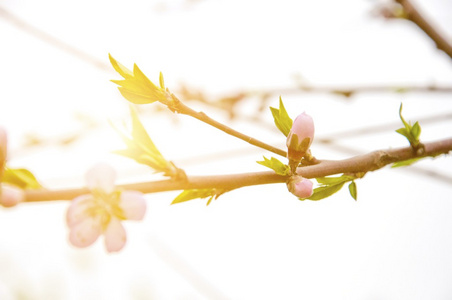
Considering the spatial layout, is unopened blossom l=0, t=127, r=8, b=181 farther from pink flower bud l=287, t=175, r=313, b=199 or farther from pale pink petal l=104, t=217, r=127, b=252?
pink flower bud l=287, t=175, r=313, b=199

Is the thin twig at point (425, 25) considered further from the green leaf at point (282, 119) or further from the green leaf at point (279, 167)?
the green leaf at point (279, 167)

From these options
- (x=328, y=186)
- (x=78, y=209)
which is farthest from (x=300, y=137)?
(x=78, y=209)

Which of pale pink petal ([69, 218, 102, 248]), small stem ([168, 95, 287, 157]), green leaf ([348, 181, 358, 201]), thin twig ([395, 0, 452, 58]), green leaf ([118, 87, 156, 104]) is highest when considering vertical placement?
thin twig ([395, 0, 452, 58])

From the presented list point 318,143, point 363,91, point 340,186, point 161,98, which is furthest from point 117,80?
point 363,91

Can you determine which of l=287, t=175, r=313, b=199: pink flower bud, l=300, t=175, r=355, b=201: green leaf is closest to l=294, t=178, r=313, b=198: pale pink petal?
l=287, t=175, r=313, b=199: pink flower bud

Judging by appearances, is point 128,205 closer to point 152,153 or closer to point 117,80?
point 152,153

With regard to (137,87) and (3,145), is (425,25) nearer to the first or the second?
(137,87)
